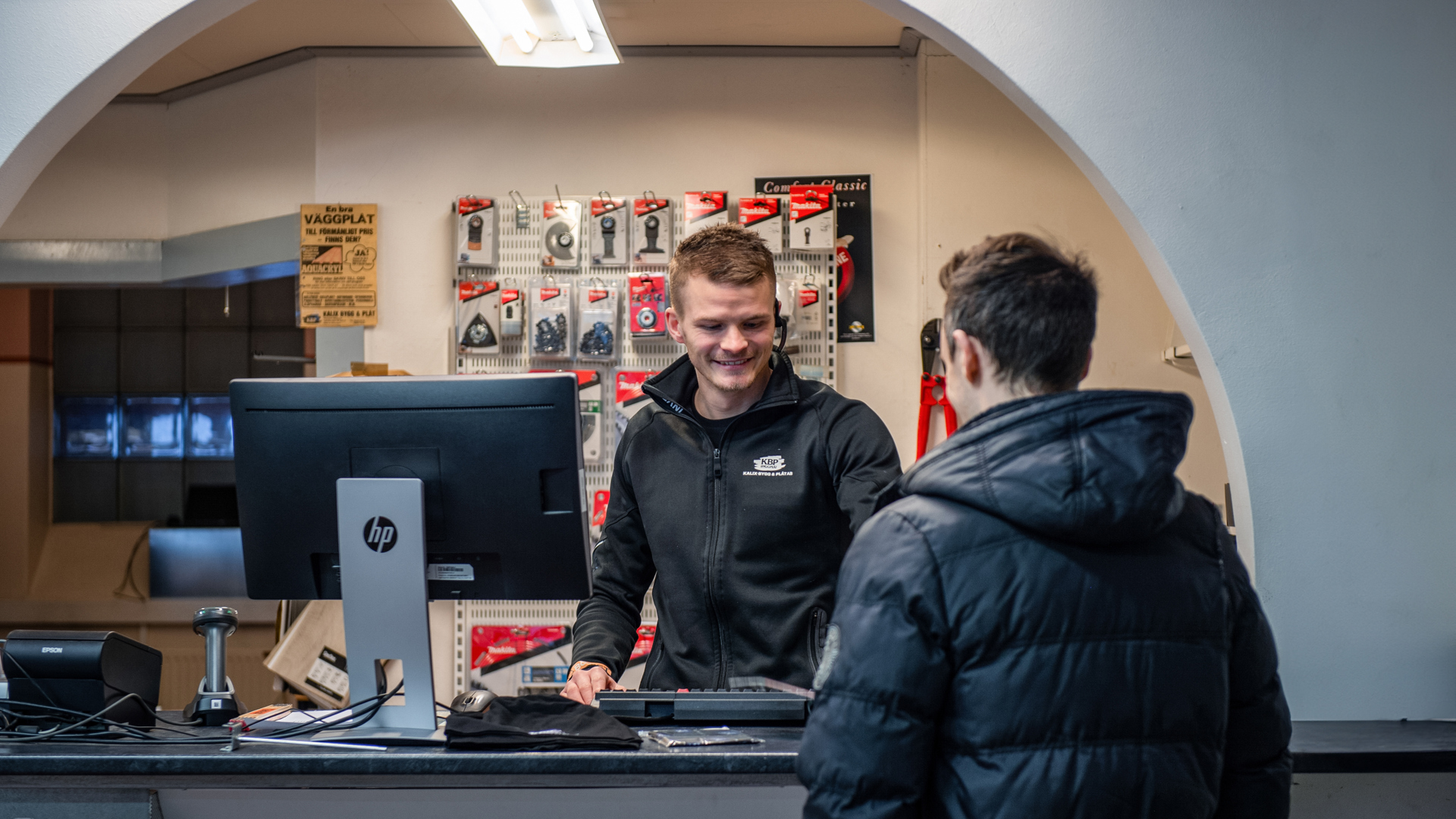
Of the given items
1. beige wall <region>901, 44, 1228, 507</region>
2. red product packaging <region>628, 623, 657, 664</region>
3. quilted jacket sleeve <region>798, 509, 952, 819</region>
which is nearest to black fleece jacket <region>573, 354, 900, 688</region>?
quilted jacket sleeve <region>798, 509, 952, 819</region>

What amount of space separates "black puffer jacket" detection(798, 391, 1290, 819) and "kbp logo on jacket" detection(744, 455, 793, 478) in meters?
0.86

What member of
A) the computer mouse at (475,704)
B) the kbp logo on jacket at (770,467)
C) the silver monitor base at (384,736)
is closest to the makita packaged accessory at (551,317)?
the kbp logo on jacket at (770,467)

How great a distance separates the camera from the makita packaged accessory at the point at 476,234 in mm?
3240

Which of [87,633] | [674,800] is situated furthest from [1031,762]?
[87,633]

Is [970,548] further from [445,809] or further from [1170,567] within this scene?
[445,809]

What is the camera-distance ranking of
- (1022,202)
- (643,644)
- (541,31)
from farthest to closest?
(1022,202) → (643,644) → (541,31)

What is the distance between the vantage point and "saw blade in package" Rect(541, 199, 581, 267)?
324 cm

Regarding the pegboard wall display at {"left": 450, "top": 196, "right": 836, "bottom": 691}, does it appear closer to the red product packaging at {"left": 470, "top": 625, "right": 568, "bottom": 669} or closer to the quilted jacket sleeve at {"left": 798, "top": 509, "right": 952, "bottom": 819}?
the red product packaging at {"left": 470, "top": 625, "right": 568, "bottom": 669}

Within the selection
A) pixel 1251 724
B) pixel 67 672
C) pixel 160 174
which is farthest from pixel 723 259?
pixel 160 174

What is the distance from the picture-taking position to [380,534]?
1.47 meters

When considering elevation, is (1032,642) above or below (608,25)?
below

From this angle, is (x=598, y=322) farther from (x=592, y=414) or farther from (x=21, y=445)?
(x=21, y=445)

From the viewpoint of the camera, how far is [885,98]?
345 centimetres

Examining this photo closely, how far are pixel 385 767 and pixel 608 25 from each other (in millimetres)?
2382
